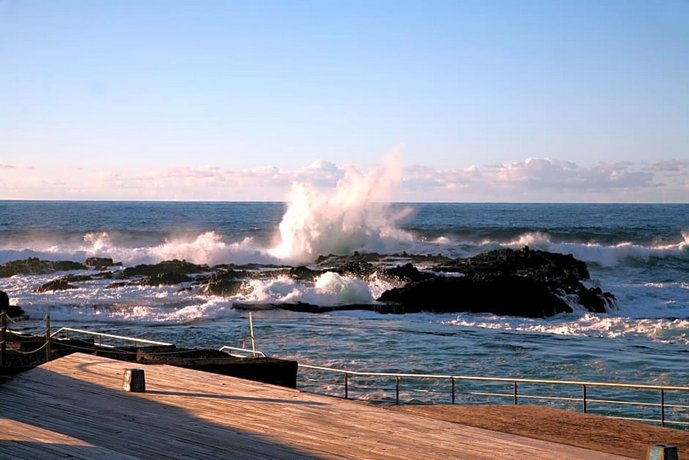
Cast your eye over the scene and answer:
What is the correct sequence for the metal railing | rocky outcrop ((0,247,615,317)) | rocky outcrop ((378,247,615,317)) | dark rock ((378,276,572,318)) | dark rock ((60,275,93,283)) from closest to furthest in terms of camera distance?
1. the metal railing
2. dark rock ((378,276,572,318))
3. rocky outcrop ((378,247,615,317))
4. rocky outcrop ((0,247,615,317))
5. dark rock ((60,275,93,283))

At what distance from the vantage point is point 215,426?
29.5ft

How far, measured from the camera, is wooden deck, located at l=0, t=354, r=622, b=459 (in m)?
7.90

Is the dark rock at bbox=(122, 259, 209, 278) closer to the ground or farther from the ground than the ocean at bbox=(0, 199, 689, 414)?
farther from the ground

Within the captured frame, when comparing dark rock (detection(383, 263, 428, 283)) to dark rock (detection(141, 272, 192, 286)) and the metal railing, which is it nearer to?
dark rock (detection(141, 272, 192, 286))

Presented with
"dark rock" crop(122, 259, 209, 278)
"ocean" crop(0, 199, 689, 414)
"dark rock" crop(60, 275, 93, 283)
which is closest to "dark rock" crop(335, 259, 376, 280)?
"ocean" crop(0, 199, 689, 414)

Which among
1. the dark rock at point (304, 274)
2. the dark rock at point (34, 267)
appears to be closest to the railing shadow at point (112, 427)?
the dark rock at point (304, 274)

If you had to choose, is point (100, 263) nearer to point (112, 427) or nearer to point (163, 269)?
point (163, 269)

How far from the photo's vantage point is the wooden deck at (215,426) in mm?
7898

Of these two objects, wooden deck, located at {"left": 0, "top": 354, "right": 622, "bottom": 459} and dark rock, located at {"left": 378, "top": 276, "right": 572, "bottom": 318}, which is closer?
wooden deck, located at {"left": 0, "top": 354, "right": 622, "bottom": 459}

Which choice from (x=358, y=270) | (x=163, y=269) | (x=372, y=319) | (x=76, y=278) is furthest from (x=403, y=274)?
(x=76, y=278)

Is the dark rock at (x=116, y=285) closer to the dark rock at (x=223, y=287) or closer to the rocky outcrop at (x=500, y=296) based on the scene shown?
the dark rock at (x=223, y=287)

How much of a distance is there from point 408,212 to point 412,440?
221ft

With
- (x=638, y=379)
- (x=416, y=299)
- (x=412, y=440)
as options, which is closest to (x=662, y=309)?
(x=416, y=299)

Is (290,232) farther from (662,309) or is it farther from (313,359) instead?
(313,359)
